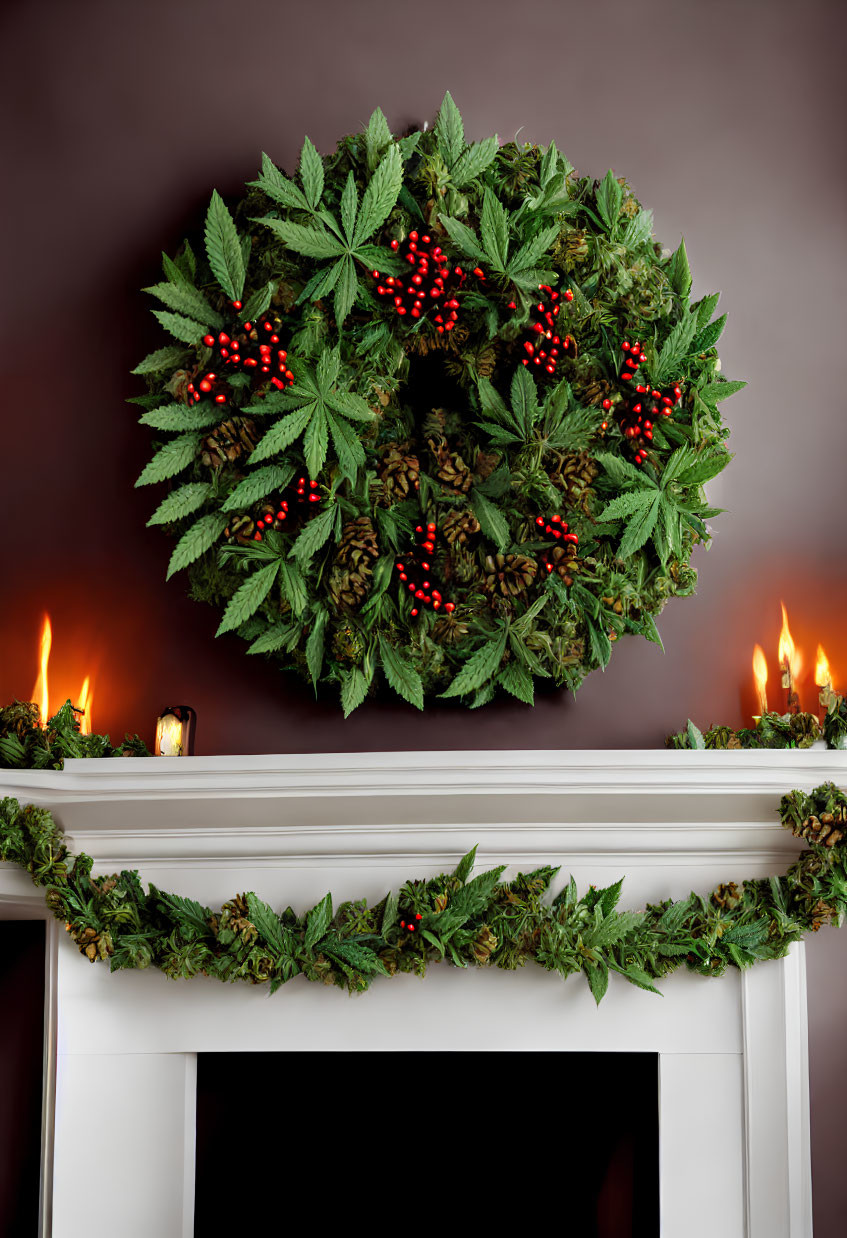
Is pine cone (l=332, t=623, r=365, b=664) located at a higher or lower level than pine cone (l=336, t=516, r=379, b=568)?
lower

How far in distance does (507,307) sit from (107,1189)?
1.37 m

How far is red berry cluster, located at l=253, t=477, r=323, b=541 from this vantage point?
1394 millimetres

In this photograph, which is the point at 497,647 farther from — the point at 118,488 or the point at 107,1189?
the point at 107,1189

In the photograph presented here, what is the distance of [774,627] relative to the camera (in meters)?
1.55

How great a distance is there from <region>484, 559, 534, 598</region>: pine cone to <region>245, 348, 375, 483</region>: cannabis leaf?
24 centimetres

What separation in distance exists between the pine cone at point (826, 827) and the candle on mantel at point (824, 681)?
187mm

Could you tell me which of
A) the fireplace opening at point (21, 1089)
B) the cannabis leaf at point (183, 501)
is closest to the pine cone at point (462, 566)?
the cannabis leaf at point (183, 501)

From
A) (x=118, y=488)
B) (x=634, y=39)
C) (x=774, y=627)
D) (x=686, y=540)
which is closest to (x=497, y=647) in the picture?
(x=686, y=540)

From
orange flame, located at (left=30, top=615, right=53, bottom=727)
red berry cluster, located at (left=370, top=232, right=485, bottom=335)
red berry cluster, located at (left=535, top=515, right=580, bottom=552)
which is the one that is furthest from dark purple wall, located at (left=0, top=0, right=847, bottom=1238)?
red berry cluster, located at (left=370, top=232, right=485, bottom=335)

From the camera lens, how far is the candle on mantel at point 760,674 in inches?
59.9

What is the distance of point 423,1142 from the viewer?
1.59 meters

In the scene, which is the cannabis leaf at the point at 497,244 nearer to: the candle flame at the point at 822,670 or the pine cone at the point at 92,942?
the candle flame at the point at 822,670

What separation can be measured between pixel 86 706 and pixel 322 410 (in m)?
0.59

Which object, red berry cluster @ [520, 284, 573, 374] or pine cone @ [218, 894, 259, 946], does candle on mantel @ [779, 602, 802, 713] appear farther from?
pine cone @ [218, 894, 259, 946]
